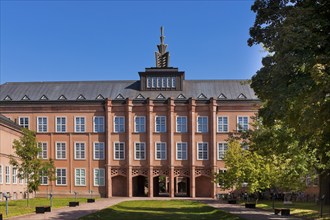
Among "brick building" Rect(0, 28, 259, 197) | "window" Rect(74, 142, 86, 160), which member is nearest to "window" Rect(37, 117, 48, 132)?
"brick building" Rect(0, 28, 259, 197)

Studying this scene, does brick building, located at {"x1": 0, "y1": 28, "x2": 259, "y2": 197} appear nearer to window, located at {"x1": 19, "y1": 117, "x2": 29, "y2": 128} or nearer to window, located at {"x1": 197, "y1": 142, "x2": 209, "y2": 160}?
window, located at {"x1": 19, "y1": 117, "x2": 29, "y2": 128}

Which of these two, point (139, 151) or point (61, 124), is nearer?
point (139, 151)

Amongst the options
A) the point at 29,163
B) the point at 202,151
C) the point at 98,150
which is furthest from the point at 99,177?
the point at 29,163

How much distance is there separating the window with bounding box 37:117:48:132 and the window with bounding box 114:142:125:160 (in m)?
9.61

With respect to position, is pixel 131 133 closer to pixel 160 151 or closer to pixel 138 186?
pixel 160 151

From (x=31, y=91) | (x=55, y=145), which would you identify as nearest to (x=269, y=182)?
(x=55, y=145)

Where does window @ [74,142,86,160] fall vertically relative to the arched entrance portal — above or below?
above

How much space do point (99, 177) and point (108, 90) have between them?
11.6 m

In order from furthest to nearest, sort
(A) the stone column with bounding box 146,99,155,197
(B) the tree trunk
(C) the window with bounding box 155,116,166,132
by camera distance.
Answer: (C) the window with bounding box 155,116,166,132 → (A) the stone column with bounding box 146,99,155,197 → (B) the tree trunk

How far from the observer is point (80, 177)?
6906cm

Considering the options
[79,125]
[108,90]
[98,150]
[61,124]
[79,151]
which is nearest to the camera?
[98,150]

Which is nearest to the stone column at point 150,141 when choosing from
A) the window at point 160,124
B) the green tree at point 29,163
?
the window at point 160,124

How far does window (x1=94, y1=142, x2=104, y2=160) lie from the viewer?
227 ft

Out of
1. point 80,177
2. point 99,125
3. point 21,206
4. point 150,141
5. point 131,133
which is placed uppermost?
point 99,125
